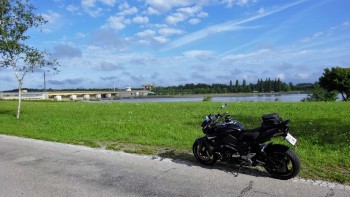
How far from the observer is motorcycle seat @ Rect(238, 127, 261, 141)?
6.24m

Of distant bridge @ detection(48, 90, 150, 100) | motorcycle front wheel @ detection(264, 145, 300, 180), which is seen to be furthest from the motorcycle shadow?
distant bridge @ detection(48, 90, 150, 100)

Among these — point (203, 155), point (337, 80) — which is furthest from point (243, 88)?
point (203, 155)

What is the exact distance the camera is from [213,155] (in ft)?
22.8

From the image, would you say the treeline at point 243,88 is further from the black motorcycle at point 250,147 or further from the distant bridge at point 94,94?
the black motorcycle at point 250,147

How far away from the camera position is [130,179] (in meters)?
6.27

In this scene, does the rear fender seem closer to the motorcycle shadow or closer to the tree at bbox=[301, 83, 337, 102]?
the motorcycle shadow

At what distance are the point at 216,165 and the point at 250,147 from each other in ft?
3.23

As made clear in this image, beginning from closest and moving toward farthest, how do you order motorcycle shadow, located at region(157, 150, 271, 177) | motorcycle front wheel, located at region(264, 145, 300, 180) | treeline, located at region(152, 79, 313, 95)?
motorcycle front wheel, located at region(264, 145, 300, 180), motorcycle shadow, located at region(157, 150, 271, 177), treeline, located at region(152, 79, 313, 95)

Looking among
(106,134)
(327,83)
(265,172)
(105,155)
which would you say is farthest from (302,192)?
(327,83)

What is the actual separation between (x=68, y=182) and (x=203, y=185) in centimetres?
250

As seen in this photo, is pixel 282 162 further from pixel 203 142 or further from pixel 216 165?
pixel 203 142

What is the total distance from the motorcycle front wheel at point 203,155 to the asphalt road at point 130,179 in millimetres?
174

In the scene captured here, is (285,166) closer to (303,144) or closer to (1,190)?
(303,144)

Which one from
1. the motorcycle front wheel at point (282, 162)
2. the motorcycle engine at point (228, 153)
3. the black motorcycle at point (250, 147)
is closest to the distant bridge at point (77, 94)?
the black motorcycle at point (250, 147)
